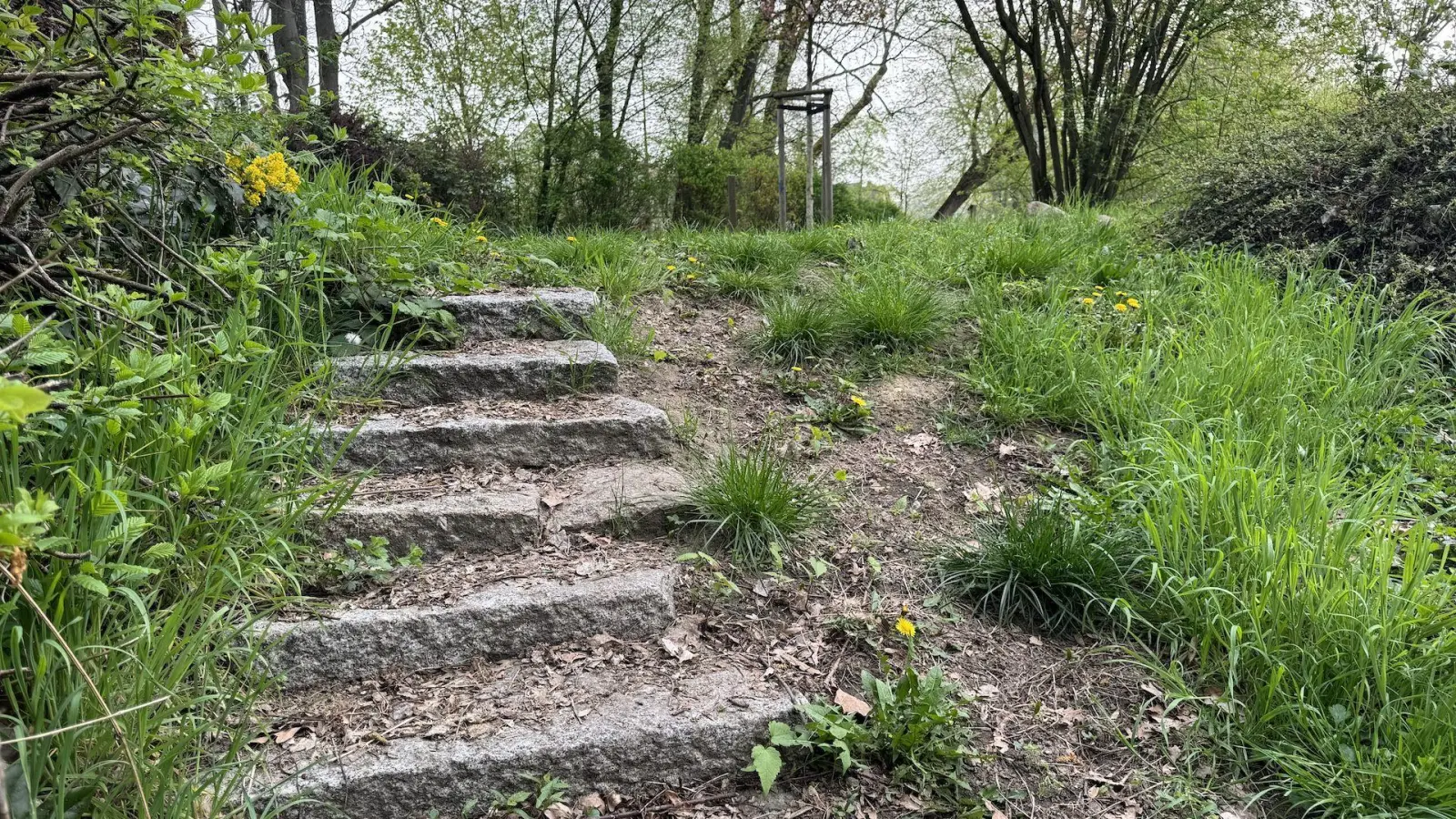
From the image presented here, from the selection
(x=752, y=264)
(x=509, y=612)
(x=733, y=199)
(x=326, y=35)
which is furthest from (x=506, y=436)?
(x=326, y=35)

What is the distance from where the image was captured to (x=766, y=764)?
5.75 feet

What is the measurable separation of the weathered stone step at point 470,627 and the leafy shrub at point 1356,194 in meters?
3.70

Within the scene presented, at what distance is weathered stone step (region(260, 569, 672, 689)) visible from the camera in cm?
196

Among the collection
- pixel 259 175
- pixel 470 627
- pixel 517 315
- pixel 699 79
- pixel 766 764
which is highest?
pixel 699 79

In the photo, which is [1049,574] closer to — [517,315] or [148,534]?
[148,534]

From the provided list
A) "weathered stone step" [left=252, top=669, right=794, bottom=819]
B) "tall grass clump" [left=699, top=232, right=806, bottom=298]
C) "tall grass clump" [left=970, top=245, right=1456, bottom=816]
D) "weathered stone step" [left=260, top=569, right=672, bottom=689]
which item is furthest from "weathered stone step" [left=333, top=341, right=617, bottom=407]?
"tall grass clump" [left=970, top=245, right=1456, bottom=816]

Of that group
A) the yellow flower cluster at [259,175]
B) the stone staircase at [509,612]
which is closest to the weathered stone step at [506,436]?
the stone staircase at [509,612]

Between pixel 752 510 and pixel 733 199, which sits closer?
pixel 752 510

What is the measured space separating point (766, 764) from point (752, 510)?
86 cm

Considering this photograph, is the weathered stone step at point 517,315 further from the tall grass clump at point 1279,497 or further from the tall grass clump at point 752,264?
the tall grass clump at point 1279,497

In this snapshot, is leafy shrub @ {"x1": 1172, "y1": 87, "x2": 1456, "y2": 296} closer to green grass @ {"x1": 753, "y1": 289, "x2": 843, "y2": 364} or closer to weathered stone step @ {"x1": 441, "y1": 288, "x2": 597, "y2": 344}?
green grass @ {"x1": 753, "y1": 289, "x2": 843, "y2": 364}

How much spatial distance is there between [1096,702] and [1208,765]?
0.26m

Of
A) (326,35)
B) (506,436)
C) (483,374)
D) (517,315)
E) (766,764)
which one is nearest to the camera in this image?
(766,764)

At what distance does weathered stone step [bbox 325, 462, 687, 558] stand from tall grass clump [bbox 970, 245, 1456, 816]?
1.41 meters
